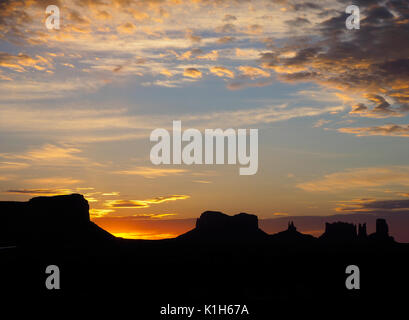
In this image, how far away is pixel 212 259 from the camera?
630 feet

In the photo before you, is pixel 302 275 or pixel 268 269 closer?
pixel 302 275

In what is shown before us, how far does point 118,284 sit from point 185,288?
20.2 metres
